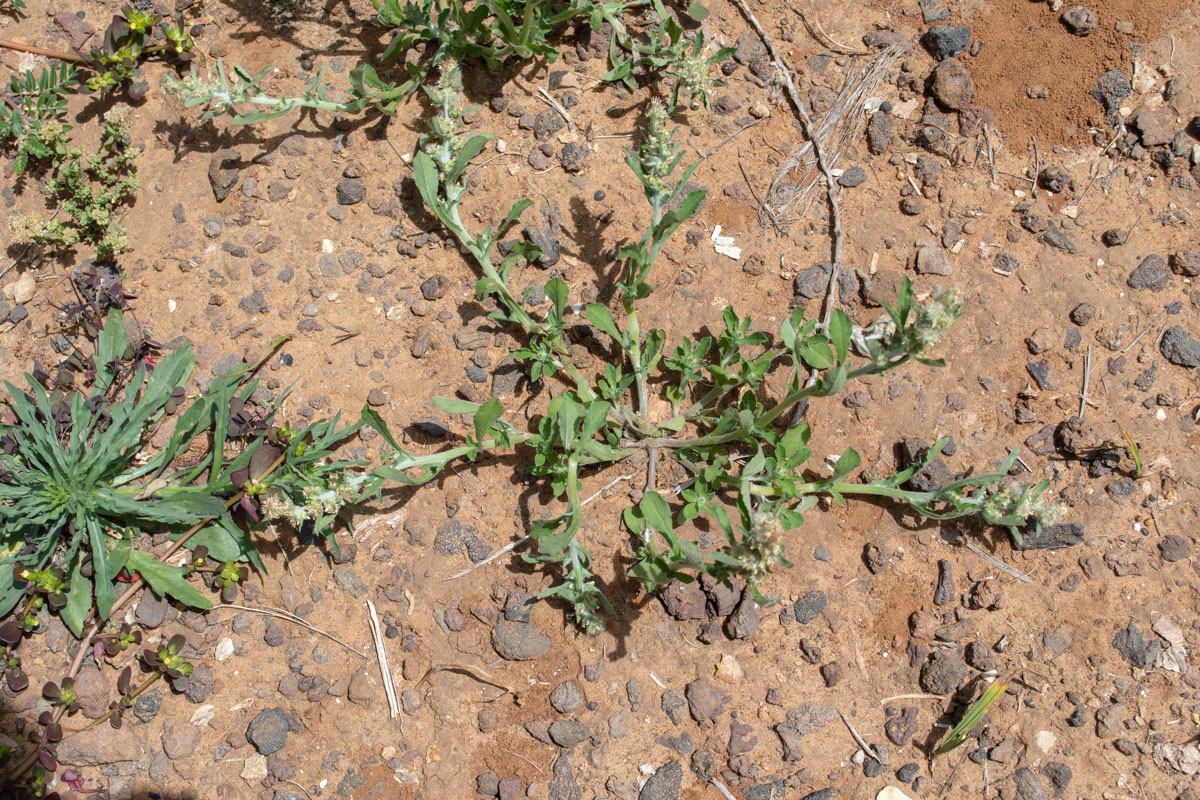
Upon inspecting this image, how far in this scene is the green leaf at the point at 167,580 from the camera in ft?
10.7

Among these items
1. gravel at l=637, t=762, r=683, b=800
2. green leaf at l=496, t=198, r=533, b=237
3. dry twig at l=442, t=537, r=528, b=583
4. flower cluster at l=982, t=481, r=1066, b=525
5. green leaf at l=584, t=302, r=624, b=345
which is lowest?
gravel at l=637, t=762, r=683, b=800

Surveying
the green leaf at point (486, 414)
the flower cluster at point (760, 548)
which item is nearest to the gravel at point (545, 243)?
the green leaf at point (486, 414)

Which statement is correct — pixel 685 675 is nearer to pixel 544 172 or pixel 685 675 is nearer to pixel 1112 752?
pixel 1112 752

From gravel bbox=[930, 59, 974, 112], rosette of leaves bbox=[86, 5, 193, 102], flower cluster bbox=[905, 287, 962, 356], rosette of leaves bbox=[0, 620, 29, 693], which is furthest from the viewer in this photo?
rosette of leaves bbox=[86, 5, 193, 102]

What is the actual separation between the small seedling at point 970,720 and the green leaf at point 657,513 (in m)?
1.30

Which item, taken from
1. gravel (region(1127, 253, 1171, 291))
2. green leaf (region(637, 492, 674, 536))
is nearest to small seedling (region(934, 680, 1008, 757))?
green leaf (region(637, 492, 674, 536))

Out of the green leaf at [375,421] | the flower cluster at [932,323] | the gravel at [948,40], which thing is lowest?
the green leaf at [375,421]

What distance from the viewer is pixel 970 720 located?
2928mm

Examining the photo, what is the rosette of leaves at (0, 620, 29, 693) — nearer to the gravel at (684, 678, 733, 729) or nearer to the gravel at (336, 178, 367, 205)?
the gravel at (336, 178, 367, 205)

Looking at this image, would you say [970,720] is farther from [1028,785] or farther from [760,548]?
[760,548]

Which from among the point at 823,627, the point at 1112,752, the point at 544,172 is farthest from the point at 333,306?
the point at 1112,752

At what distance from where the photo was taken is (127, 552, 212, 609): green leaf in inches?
128

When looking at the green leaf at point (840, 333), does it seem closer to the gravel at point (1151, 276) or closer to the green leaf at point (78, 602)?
the gravel at point (1151, 276)

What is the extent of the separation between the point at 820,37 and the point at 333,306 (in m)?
2.50
